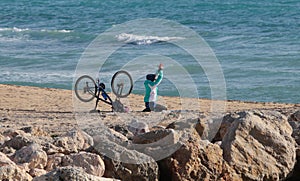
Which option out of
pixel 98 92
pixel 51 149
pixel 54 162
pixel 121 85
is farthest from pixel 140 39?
pixel 54 162

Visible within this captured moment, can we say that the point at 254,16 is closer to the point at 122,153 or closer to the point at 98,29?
the point at 98,29

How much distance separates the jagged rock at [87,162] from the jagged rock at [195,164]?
0.70 metres

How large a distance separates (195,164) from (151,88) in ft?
27.1

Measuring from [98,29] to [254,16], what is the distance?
967 centimetres

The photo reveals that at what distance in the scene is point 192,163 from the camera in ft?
23.9

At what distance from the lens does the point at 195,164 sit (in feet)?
24.0

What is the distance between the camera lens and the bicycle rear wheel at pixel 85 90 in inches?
639

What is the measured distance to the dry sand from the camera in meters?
14.1

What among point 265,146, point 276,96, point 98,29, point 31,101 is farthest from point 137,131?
point 98,29

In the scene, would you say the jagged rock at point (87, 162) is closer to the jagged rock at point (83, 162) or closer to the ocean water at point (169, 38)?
the jagged rock at point (83, 162)

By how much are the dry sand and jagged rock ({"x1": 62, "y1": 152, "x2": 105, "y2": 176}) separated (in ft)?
17.7

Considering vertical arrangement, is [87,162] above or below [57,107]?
above

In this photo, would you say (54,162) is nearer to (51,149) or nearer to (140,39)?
(51,149)

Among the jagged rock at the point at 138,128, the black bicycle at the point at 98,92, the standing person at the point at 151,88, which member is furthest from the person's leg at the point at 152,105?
the jagged rock at the point at 138,128
